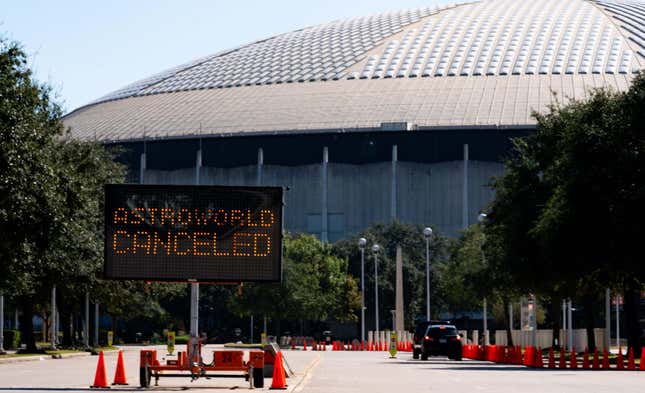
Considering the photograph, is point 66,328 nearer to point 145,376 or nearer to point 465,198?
point 145,376

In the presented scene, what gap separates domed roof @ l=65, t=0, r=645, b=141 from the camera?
144 m

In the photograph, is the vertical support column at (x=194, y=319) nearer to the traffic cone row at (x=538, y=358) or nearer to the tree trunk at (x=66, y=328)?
the traffic cone row at (x=538, y=358)

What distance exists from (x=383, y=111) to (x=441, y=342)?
8023 cm

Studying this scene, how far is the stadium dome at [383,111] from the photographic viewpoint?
473 feet

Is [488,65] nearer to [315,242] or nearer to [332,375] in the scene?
[315,242]

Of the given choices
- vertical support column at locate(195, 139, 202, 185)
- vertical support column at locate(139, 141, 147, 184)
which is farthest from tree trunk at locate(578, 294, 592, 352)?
vertical support column at locate(139, 141, 147, 184)

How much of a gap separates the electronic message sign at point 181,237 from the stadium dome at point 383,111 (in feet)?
351

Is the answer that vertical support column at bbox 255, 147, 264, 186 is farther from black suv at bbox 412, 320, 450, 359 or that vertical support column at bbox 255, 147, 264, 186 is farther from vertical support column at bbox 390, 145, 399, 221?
black suv at bbox 412, 320, 450, 359

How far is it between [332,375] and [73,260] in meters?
29.7

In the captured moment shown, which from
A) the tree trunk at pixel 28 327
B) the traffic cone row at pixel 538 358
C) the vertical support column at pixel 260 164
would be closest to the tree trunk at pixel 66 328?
the tree trunk at pixel 28 327

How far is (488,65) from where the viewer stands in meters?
152

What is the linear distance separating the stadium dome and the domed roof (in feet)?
0.79

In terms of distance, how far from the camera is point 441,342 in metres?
65.4

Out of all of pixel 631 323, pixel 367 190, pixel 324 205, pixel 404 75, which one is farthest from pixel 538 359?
pixel 324 205
